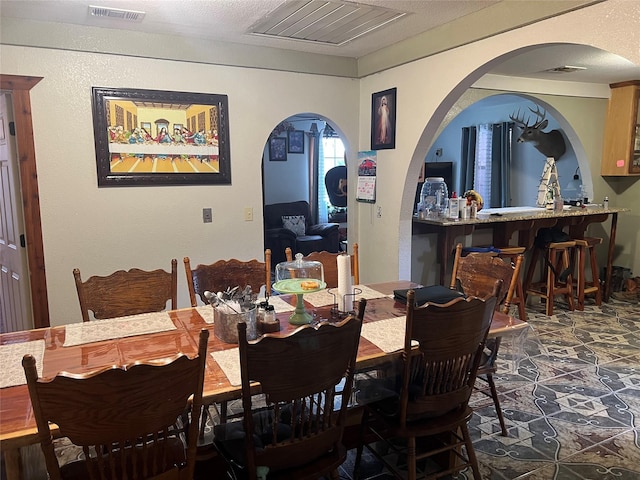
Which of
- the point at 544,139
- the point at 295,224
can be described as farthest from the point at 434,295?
the point at 295,224

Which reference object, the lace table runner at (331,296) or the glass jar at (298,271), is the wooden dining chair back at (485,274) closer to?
the lace table runner at (331,296)

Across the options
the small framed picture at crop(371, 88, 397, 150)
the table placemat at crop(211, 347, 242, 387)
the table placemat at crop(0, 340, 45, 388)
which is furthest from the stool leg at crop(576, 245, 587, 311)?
the table placemat at crop(0, 340, 45, 388)

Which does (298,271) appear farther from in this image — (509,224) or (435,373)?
(509,224)

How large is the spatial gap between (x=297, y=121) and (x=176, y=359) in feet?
22.6

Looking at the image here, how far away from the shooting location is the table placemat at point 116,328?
76.8 inches

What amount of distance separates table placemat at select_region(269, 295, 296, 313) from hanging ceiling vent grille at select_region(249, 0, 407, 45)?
5.61 ft

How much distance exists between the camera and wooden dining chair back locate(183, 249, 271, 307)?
2578 millimetres

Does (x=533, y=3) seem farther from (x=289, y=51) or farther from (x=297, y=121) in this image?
(x=297, y=121)

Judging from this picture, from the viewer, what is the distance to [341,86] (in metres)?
4.16

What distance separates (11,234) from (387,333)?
2.90 meters

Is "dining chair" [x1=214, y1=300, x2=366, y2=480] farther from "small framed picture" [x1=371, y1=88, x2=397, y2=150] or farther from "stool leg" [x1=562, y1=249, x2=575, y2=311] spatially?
"stool leg" [x1=562, y1=249, x2=575, y2=311]

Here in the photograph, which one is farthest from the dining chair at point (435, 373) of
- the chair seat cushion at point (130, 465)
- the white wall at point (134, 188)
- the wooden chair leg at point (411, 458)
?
the white wall at point (134, 188)

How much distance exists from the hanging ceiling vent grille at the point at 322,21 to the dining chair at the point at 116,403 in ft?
7.40

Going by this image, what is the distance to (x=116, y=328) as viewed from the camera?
6.79 ft
